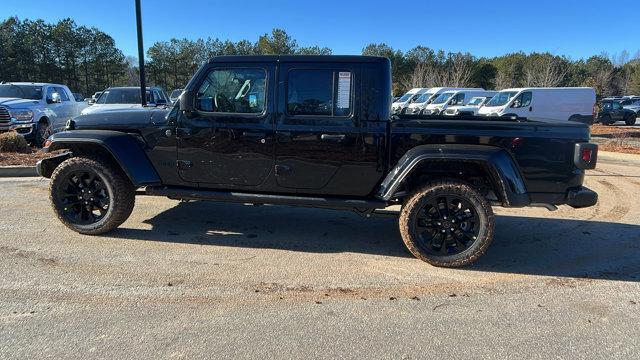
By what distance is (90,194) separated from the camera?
5.10 meters

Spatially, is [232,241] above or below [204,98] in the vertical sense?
below

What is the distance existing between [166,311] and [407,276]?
2.05 m

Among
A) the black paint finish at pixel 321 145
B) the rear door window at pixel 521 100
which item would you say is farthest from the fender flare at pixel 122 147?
the rear door window at pixel 521 100

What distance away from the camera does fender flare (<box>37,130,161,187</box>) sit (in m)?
4.82

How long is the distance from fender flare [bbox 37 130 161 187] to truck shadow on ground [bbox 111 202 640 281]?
2.27 feet

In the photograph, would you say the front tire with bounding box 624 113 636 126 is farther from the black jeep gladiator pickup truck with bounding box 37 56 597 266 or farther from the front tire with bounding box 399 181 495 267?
the front tire with bounding box 399 181 495 267

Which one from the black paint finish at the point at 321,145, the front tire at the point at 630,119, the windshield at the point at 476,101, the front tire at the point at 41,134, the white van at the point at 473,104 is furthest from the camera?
the front tire at the point at 630,119

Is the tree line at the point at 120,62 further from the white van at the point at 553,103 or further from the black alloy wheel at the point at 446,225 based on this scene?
the black alloy wheel at the point at 446,225

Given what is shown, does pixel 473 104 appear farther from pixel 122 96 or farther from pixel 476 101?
pixel 122 96

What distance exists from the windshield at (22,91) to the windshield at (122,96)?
1691 millimetres

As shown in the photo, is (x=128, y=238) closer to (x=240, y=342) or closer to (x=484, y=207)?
(x=240, y=342)

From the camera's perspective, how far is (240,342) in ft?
9.76

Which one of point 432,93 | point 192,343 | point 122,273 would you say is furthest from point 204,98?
point 432,93

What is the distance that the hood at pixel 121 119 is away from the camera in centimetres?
494
